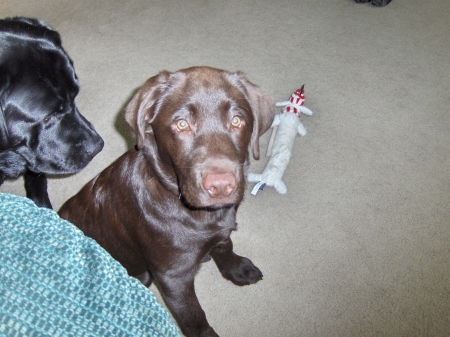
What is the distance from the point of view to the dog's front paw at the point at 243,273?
209 centimetres

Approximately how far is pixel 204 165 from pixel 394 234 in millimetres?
1509

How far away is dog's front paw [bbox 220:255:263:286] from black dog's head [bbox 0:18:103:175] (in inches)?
41.2

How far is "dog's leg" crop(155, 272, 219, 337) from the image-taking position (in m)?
1.67

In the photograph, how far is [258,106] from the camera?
1.66 meters

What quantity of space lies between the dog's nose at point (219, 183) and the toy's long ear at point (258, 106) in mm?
397

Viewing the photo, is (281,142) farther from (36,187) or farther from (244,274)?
(36,187)

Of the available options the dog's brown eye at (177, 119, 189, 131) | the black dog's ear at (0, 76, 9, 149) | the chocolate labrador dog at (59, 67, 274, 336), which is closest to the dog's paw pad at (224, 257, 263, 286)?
the chocolate labrador dog at (59, 67, 274, 336)

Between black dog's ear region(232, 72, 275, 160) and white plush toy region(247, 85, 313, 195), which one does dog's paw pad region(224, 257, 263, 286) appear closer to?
white plush toy region(247, 85, 313, 195)

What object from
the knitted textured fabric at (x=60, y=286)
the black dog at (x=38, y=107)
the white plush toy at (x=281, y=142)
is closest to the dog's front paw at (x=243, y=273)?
the white plush toy at (x=281, y=142)

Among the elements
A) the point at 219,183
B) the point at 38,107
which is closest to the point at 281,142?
the point at 219,183

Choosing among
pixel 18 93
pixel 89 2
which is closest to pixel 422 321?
pixel 18 93

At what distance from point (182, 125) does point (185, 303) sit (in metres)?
0.85

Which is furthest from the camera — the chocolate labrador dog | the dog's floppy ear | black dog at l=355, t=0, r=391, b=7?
black dog at l=355, t=0, r=391, b=7

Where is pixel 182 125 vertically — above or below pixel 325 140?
above
